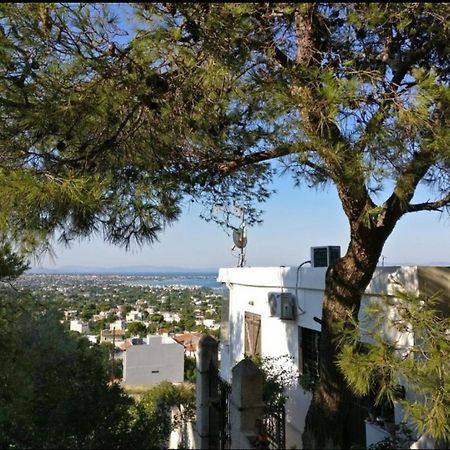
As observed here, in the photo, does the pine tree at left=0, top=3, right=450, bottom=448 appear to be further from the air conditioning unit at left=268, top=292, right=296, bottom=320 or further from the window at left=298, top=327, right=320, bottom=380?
the air conditioning unit at left=268, top=292, right=296, bottom=320

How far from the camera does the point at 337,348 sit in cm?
387

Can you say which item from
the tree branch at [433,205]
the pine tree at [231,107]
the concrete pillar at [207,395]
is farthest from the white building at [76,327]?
the tree branch at [433,205]

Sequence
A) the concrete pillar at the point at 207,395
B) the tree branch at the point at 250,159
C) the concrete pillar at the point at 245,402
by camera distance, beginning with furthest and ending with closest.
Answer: the concrete pillar at the point at 207,395 < the tree branch at the point at 250,159 < the concrete pillar at the point at 245,402

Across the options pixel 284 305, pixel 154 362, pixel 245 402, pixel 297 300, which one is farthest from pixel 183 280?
pixel 245 402

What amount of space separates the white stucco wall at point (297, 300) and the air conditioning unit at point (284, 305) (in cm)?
9

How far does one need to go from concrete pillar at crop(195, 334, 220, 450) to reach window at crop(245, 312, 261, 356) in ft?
15.4

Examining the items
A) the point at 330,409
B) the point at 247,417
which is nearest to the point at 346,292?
the point at 330,409

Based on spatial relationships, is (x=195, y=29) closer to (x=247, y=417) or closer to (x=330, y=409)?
(x=247, y=417)

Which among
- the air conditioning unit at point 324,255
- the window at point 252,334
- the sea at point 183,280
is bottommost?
the window at point 252,334

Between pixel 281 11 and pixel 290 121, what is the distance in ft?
2.43

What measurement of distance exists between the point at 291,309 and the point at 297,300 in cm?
18

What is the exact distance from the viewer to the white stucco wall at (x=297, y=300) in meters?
5.51

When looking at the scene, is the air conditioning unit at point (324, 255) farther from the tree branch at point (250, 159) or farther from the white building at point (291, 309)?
the tree branch at point (250, 159)

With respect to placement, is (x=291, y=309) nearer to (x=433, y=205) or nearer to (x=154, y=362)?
(x=433, y=205)
